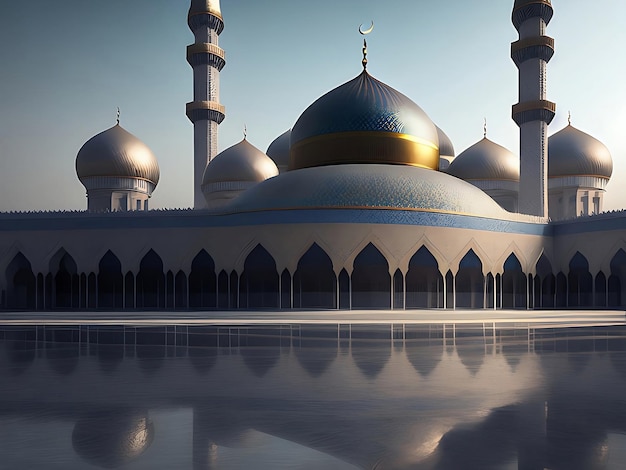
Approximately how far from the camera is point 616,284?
33125 mm

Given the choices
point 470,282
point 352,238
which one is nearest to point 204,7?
point 352,238

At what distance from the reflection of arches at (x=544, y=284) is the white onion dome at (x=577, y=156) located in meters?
12.4

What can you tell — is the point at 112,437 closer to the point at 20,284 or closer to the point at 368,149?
the point at 368,149

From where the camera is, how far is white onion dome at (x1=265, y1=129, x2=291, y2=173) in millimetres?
52000

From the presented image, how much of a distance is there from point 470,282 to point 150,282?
14.5m

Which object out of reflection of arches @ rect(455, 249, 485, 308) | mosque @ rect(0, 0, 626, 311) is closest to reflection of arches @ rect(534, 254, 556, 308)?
mosque @ rect(0, 0, 626, 311)

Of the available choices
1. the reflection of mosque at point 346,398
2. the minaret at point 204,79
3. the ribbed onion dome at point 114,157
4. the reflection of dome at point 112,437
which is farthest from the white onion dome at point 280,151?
the reflection of dome at point 112,437

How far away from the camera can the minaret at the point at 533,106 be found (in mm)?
37500

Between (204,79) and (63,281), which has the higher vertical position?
(204,79)

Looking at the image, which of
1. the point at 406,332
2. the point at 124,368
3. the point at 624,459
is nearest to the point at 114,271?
the point at 406,332

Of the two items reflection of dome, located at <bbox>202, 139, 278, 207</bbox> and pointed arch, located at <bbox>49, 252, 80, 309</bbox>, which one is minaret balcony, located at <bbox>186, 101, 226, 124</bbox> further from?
pointed arch, located at <bbox>49, 252, 80, 309</bbox>

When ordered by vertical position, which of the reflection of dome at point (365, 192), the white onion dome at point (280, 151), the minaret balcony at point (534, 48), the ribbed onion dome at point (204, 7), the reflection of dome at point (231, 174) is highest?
the ribbed onion dome at point (204, 7)

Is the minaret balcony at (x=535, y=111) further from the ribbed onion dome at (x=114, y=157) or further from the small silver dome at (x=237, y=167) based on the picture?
the ribbed onion dome at (x=114, y=157)

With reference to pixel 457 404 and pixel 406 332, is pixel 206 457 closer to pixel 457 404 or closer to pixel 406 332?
pixel 457 404
